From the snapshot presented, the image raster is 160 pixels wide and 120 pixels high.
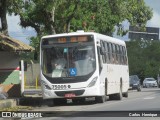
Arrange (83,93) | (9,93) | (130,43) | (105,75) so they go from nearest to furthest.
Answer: (83,93) < (105,75) < (9,93) < (130,43)

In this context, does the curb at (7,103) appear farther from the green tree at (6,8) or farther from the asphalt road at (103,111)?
the green tree at (6,8)

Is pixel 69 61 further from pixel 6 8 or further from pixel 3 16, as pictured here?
pixel 3 16

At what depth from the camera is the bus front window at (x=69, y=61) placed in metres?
23.2

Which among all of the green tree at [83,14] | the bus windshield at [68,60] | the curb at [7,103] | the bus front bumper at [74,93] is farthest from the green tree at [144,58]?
the curb at [7,103]

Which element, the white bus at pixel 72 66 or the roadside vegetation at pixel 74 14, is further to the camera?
the roadside vegetation at pixel 74 14

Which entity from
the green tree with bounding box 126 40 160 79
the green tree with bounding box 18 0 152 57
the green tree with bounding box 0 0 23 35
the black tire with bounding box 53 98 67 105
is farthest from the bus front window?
the green tree with bounding box 126 40 160 79

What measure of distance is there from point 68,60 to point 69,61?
0.07 meters

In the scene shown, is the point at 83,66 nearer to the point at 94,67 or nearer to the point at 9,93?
the point at 94,67

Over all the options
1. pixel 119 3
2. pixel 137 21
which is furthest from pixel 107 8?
pixel 137 21

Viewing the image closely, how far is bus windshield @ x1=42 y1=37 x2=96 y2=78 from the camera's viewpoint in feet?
76.1

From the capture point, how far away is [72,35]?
2377 centimetres

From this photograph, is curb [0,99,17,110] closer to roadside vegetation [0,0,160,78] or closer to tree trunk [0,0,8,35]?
roadside vegetation [0,0,160,78]

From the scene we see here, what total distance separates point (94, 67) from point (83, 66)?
0.52 m

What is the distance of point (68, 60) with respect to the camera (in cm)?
2323
